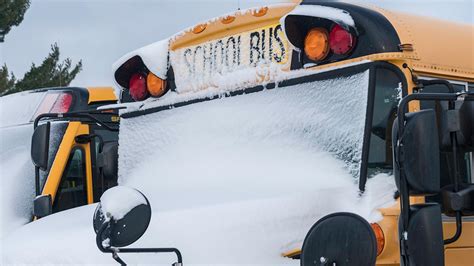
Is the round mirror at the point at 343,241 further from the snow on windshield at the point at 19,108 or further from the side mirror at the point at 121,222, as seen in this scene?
the snow on windshield at the point at 19,108

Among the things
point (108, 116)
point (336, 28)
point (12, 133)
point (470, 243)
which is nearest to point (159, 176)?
point (336, 28)

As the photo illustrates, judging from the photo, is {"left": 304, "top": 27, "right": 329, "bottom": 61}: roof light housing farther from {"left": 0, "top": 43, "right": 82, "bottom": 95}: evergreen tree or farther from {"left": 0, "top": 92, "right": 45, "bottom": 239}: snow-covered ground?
{"left": 0, "top": 43, "right": 82, "bottom": 95}: evergreen tree

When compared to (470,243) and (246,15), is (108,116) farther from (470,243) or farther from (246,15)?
(470,243)

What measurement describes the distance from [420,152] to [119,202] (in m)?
1.13

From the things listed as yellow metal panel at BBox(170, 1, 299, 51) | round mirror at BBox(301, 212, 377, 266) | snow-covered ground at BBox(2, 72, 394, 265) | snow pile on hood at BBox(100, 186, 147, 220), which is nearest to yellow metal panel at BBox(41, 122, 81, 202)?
snow-covered ground at BBox(2, 72, 394, 265)

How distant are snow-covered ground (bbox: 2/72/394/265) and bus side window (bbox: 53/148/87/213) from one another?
211cm

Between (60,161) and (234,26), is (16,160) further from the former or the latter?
(234,26)

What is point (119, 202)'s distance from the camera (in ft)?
10.2

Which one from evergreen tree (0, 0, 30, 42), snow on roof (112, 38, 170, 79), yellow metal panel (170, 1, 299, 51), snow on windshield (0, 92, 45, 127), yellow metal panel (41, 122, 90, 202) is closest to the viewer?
yellow metal panel (170, 1, 299, 51)

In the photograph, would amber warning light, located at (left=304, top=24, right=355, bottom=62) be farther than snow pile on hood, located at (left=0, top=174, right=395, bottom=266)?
Yes

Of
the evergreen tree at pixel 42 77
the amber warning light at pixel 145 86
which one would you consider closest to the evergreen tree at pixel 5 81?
the evergreen tree at pixel 42 77

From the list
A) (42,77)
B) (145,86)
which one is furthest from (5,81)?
(145,86)

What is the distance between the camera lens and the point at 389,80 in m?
3.19

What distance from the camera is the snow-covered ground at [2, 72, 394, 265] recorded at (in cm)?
321
